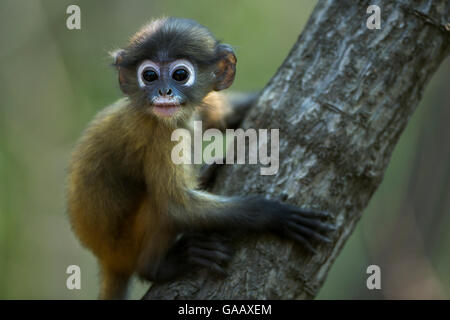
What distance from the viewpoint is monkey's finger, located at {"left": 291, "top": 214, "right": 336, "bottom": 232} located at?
4508 mm

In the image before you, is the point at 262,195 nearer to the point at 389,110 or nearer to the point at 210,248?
the point at 210,248

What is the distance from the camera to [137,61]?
15.6 ft

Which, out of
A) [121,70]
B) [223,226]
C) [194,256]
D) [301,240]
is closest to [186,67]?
[121,70]

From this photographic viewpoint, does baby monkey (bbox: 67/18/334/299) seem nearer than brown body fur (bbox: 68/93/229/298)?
Yes

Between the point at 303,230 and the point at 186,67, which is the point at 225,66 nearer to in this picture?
the point at 186,67

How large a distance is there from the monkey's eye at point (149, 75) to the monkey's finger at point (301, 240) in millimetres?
1806

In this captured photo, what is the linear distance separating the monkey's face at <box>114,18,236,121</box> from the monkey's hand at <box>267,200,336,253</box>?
4.14ft

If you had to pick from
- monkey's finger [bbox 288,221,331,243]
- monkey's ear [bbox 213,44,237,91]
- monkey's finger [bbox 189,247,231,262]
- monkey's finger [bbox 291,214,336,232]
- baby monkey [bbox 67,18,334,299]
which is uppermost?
monkey's ear [bbox 213,44,237,91]

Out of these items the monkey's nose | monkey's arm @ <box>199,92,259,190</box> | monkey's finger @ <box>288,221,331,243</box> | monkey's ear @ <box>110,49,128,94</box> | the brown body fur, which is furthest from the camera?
Answer: monkey's arm @ <box>199,92,259,190</box>

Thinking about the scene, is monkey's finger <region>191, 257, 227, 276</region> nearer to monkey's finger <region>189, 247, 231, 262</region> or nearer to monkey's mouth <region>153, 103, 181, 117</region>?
monkey's finger <region>189, 247, 231, 262</region>

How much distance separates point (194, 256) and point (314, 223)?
113 cm

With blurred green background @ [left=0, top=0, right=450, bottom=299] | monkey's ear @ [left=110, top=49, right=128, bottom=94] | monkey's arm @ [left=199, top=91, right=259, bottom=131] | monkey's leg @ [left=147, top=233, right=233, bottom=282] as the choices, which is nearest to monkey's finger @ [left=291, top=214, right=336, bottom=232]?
monkey's leg @ [left=147, top=233, right=233, bottom=282]
